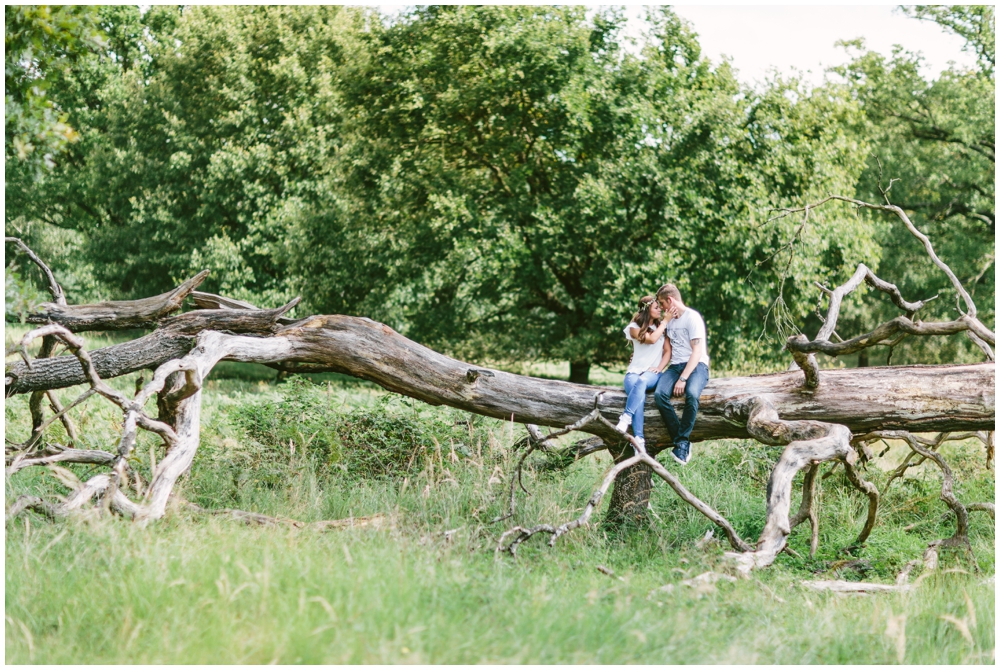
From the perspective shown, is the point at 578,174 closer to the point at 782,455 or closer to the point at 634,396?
the point at 634,396

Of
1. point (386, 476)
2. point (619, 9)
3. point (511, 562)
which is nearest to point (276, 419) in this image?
point (386, 476)

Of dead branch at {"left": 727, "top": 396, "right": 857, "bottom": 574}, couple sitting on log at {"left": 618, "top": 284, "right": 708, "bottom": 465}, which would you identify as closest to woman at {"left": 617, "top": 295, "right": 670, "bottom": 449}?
couple sitting on log at {"left": 618, "top": 284, "right": 708, "bottom": 465}

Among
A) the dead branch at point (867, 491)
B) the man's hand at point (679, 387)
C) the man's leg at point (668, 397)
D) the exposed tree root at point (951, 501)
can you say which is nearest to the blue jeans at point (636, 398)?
the man's leg at point (668, 397)

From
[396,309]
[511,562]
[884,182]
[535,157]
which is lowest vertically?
[511,562]

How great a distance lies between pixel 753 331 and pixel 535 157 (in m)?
5.45

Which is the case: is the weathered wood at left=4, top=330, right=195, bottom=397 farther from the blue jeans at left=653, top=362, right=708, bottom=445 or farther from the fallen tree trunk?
the blue jeans at left=653, top=362, right=708, bottom=445

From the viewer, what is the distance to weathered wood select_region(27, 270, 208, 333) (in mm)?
7002

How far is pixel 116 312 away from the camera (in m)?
7.16

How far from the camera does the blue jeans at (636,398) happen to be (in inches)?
260

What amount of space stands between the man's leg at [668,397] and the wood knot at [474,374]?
1467 millimetres

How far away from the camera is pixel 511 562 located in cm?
567

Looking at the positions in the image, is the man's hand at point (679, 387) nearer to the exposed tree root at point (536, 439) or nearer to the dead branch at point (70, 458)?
the exposed tree root at point (536, 439)

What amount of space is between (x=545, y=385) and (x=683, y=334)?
4.24 ft

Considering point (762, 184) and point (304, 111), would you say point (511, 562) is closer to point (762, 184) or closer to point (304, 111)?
point (762, 184)
